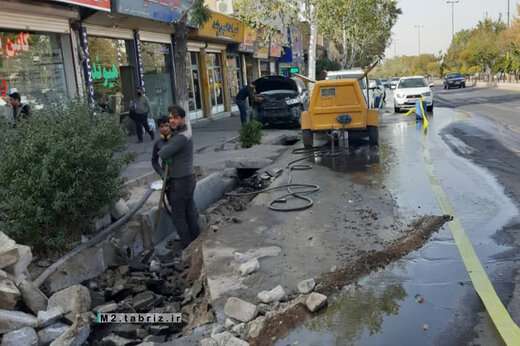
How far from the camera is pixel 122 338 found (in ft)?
15.0

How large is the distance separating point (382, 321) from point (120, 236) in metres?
3.82

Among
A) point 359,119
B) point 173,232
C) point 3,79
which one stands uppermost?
point 3,79

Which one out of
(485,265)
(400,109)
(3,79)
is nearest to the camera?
(485,265)

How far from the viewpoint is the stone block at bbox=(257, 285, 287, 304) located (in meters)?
4.69

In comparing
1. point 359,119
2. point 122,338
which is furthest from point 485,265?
point 359,119

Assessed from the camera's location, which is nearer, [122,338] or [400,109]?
[122,338]

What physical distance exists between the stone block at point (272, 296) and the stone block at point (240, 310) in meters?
0.19

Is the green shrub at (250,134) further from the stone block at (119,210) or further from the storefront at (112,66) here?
the stone block at (119,210)

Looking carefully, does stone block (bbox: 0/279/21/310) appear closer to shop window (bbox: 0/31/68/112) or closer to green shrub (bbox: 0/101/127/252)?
green shrub (bbox: 0/101/127/252)

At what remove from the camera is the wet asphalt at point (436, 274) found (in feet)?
13.6

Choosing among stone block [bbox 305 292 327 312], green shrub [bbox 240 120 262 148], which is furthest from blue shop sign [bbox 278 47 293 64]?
stone block [bbox 305 292 327 312]

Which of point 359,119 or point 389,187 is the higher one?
point 359,119

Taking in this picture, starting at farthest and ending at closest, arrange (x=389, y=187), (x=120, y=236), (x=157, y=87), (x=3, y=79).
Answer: (x=157, y=87) → (x=3, y=79) → (x=389, y=187) → (x=120, y=236)

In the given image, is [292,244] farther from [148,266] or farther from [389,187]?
[389,187]
